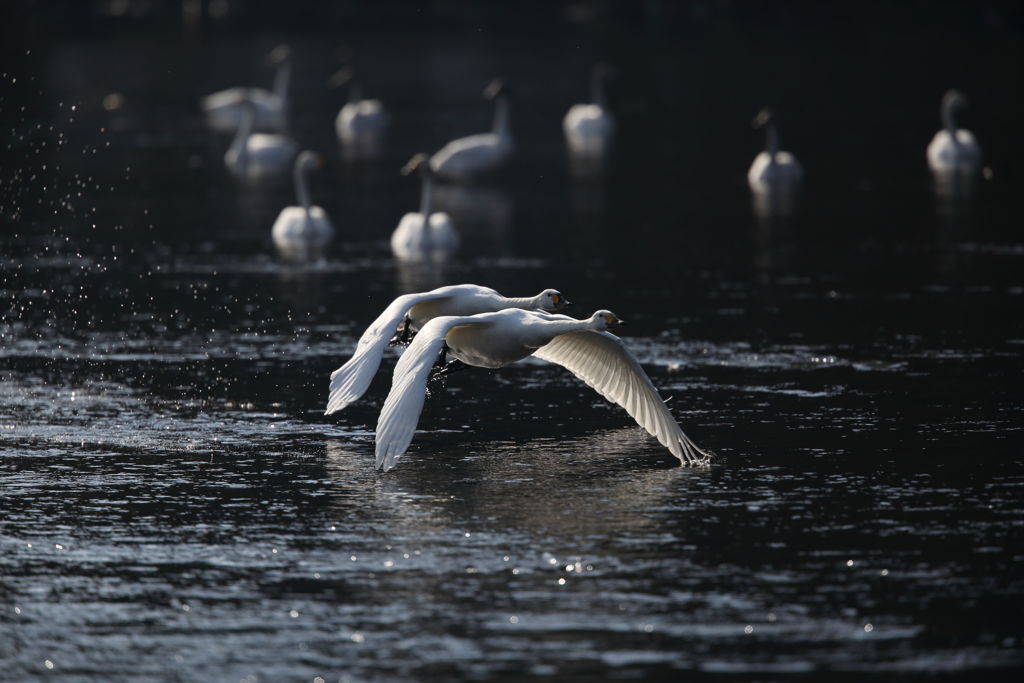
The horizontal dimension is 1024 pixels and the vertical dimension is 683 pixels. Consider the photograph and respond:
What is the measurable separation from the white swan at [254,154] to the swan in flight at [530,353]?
22.1 m

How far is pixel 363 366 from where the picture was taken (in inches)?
465

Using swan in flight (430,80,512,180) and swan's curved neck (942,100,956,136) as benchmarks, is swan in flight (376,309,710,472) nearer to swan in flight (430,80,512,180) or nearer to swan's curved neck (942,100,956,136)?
swan in flight (430,80,512,180)

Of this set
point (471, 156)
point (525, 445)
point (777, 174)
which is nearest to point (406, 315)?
point (525, 445)

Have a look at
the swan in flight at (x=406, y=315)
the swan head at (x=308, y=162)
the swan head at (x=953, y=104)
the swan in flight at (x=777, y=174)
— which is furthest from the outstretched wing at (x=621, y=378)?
the swan head at (x=953, y=104)

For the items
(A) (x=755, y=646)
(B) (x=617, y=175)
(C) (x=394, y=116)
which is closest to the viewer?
(A) (x=755, y=646)

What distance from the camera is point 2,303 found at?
62.2 feet

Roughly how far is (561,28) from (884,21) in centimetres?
1346

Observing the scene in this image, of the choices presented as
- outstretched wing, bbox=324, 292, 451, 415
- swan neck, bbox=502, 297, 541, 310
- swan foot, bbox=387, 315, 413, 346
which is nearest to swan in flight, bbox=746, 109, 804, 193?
swan foot, bbox=387, 315, 413, 346

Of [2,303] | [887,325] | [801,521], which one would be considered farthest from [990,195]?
[801,521]

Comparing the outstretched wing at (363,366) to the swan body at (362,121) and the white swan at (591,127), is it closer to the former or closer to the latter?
the white swan at (591,127)

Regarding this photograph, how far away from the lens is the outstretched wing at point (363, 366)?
461 inches

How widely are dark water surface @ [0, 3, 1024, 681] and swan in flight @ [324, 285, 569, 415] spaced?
0.58 metres

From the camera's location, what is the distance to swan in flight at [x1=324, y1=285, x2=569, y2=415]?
1177cm

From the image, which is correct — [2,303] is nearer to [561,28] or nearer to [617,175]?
[617,175]
